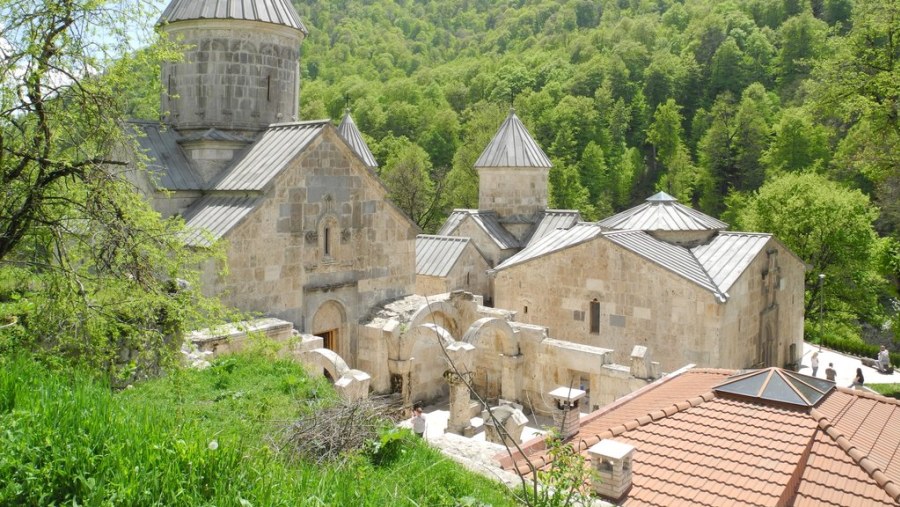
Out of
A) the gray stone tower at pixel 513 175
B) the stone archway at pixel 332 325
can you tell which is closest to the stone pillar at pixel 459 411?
the stone archway at pixel 332 325

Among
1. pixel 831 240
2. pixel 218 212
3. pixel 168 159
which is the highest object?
pixel 168 159

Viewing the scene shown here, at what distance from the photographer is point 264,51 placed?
48.6 feet

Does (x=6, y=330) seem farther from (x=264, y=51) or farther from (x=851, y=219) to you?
(x=851, y=219)

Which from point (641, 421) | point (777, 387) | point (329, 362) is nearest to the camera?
point (641, 421)

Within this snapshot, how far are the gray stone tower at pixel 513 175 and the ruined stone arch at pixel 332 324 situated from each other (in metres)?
10.6

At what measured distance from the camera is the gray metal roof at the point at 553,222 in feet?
74.7

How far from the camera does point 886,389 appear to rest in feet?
59.3

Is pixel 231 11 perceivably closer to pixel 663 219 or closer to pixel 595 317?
pixel 595 317

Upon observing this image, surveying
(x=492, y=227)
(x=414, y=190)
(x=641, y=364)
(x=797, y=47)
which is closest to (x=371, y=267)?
(x=641, y=364)

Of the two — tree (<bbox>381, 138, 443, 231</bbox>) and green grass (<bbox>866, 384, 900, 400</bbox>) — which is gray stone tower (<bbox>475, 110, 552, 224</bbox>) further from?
tree (<bbox>381, 138, 443, 231</bbox>)

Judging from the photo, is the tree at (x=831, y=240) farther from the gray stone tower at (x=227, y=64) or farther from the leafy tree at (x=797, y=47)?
the leafy tree at (x=797, y=47)

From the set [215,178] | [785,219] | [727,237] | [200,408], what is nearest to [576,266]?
[727,237]

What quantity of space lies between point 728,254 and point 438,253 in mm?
8524

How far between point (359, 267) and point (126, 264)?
7.68m
